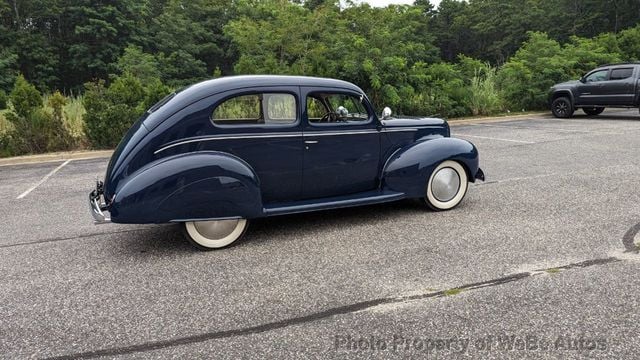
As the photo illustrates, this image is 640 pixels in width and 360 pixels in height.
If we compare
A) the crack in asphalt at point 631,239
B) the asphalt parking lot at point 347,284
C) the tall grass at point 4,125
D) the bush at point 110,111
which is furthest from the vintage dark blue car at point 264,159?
the tall grass at point 4,125

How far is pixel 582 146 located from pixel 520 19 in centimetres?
4465

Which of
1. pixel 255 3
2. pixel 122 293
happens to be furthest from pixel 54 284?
pixel 255 3

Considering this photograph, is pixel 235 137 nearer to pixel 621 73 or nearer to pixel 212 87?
pixel 212 87

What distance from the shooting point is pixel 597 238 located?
4566mm

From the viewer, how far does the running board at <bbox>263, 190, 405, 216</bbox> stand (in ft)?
15.6

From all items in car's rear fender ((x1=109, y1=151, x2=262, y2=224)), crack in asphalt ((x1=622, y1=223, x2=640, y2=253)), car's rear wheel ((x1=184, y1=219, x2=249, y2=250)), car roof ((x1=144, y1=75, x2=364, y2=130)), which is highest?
car roof ((x1=144, y1=75, x2=364, y2=130))

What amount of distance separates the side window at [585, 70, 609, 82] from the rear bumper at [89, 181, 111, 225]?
15618mm

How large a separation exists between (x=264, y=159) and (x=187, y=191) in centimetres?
85

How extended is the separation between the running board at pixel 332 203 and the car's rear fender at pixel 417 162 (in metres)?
0.12

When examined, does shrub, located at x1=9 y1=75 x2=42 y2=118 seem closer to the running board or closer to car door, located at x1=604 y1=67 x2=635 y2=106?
the running board

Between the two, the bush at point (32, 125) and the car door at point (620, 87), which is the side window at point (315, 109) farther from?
the car door at point (620, 87)

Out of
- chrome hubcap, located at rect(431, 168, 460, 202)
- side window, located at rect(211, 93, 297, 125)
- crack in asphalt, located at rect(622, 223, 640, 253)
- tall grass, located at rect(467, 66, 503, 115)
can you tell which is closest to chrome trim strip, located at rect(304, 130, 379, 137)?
side window, located at rect(211, 93, 297, 125)

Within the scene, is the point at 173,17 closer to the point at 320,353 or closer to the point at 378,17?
the point at 378,17

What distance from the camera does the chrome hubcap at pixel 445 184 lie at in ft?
18.4
